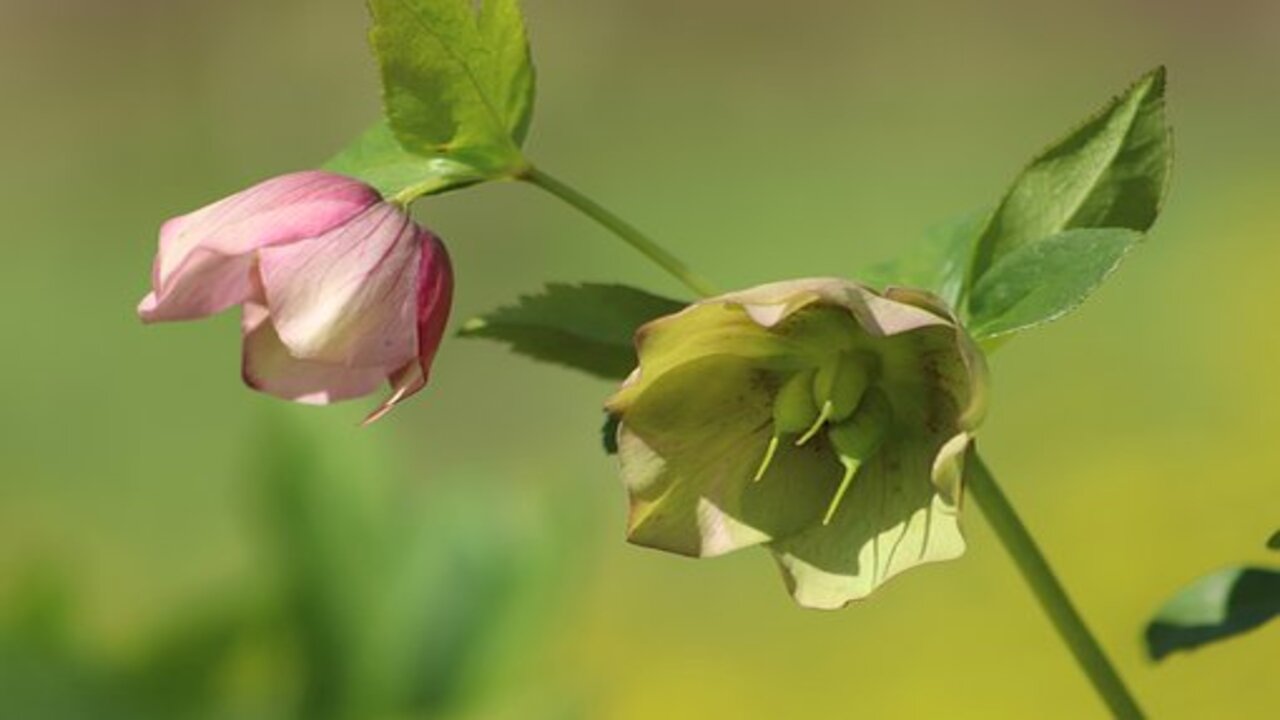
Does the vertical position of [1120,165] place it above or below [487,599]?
above

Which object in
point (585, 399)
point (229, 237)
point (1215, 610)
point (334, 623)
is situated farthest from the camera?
point (585, 399)

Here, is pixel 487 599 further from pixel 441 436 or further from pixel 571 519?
pixel 441 436

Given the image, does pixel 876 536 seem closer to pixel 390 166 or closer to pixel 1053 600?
pixel 1053 600

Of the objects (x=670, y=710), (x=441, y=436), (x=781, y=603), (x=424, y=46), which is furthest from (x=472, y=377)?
(x=424, y=46)

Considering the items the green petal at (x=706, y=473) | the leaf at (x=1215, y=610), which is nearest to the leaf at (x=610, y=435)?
the green petal at (x=706, y=473)

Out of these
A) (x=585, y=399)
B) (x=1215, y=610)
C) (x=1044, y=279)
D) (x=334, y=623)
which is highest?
(x=1044, y=279)

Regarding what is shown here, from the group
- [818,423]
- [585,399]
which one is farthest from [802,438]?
[585,399]

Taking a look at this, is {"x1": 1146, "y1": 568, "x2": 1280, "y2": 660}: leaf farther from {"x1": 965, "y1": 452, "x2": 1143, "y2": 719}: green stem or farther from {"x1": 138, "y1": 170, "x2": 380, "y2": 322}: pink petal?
{"x1": 138, "y1": 170, "x2": 380, "y2": 322}: pink petal
